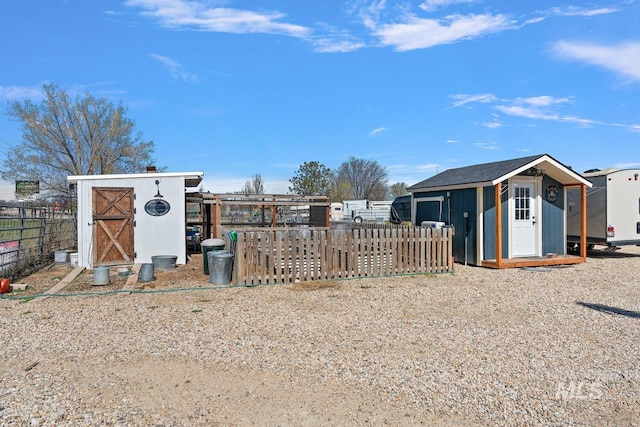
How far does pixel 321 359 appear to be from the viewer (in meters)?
4.46

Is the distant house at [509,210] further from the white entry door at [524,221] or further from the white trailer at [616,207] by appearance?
the white trailer at [616,207]

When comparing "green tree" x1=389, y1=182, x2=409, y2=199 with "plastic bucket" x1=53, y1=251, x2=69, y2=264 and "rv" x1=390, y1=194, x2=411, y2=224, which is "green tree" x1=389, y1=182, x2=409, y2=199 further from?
"plastic bucket" x1=53, y1=251, x2=69, y2=264

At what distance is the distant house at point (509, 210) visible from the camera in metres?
11.6

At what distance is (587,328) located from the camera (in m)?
5.68

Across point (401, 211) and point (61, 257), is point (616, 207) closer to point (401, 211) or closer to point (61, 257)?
point (401, 211)

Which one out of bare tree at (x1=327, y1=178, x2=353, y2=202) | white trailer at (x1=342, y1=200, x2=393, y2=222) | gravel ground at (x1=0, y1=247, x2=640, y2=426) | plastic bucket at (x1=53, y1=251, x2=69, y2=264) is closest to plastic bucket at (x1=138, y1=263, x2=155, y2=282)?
gravel ground at (x1=0, y1=247, x2=640, y2=426)

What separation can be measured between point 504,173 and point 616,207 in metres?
5.04

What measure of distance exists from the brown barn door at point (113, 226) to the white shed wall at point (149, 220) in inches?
5.0

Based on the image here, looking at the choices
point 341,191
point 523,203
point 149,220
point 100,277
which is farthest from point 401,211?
point 341,191

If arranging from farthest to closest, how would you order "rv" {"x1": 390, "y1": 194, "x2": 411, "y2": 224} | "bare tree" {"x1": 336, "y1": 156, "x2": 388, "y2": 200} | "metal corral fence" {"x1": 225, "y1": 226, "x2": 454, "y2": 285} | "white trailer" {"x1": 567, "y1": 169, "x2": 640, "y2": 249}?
1. "bare tree" {"x1": 336, "y1": 156, "x2": 388, "y2": 200}
2. "rv" {"x1": 390, "y1": 194, "x2": 411, "y2": 224}
3. "white trailer" {"x1": 567, "y1": 169, "x2": 640, "y2": 249}
4. "metal corral fence" {"x1": 225, "y1": 226, "x2": 454, "y2": 285}

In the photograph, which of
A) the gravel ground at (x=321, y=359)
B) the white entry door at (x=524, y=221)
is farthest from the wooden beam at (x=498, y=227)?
the gravel ground at (x=321, y=359)

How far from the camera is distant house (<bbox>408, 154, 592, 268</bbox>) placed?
11.6 meters

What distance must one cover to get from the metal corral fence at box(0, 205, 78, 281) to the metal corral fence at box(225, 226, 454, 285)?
4.70 meters

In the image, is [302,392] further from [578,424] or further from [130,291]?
[130,291]
